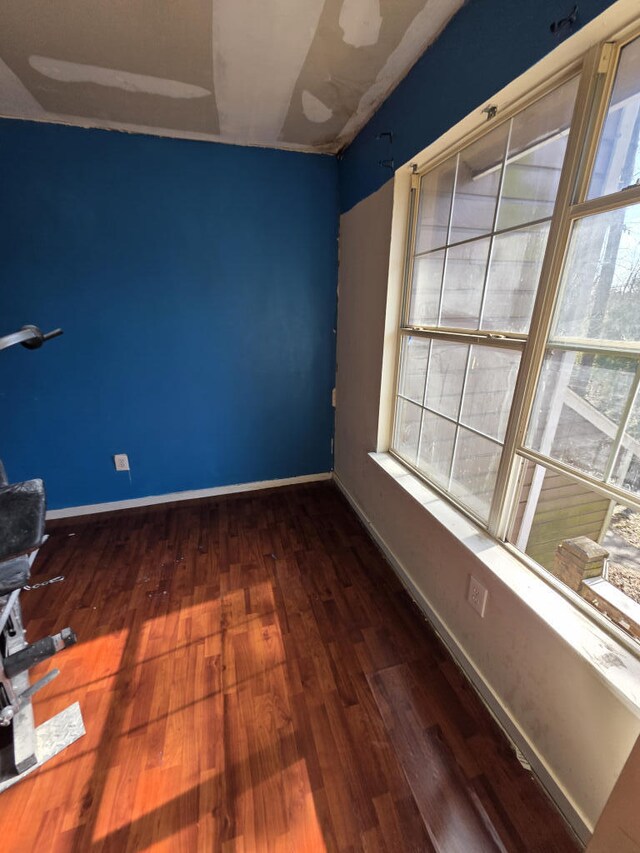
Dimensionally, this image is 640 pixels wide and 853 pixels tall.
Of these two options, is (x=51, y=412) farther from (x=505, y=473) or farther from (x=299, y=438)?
(x=505, y=473)

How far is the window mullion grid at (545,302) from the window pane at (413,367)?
58cm

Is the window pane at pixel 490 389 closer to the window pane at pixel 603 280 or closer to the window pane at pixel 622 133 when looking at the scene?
the window pane at pixel 603 280

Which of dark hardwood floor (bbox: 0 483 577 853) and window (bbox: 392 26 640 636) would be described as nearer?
window (bbox: 392 26 640 636)

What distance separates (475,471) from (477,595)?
18.0 inches

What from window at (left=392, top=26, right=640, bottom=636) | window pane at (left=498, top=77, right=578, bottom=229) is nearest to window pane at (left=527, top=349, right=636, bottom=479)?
window at (left=392, top=26, right=640, bottom=636)

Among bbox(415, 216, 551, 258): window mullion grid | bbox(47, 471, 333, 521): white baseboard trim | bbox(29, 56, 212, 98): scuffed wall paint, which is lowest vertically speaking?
bbox(47, 471, 333, 521): white baseboard trim

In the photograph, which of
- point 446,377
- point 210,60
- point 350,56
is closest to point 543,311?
point 446,377

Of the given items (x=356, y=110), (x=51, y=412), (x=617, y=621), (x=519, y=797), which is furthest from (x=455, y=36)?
(x=51, y=412)

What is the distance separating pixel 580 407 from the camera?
37.0 inches

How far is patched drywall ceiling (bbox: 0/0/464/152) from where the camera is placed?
114 cm

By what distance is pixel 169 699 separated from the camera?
1245 mm

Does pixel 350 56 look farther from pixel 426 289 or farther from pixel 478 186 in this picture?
pixel 426 289

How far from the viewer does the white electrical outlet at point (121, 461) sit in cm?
237

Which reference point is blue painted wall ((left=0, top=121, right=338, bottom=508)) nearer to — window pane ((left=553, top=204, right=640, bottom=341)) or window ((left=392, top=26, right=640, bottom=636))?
window ((left=392, top=26, right=640, bottom=636))
